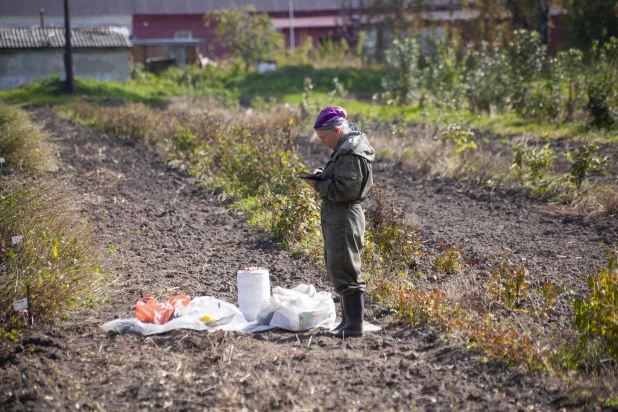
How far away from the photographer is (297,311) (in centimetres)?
521

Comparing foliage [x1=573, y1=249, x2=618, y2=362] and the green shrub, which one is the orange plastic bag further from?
the green shrub

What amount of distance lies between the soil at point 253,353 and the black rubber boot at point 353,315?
12 centimetres

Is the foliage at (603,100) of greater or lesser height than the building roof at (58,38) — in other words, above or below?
below

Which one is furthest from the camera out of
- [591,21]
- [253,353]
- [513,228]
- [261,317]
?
[591,21]

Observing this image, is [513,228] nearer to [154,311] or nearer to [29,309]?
[154,311]

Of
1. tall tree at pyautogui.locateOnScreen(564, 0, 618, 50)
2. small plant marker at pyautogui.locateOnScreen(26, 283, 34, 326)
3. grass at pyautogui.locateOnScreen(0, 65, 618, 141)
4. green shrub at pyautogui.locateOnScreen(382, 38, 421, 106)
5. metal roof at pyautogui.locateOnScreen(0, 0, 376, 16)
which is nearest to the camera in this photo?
small plant marker at pyautogui.locateOnScreen(26, 283, 34, 326)

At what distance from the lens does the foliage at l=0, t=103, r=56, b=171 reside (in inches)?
416

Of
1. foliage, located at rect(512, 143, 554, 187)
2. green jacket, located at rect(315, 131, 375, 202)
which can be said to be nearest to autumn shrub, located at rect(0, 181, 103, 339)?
green jacket, located at rect(315, 131, 375, 202)

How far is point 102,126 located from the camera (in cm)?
1617

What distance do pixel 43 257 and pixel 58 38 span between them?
2687cm

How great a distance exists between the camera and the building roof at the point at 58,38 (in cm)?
2908

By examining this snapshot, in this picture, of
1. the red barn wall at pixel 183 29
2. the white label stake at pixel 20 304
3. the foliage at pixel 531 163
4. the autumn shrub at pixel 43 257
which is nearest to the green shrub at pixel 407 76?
the foliage at pixel 531 163

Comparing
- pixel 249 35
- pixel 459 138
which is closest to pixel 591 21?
pixel 249 35

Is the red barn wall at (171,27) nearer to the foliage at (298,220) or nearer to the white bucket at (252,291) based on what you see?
the foliage at (298,220)
